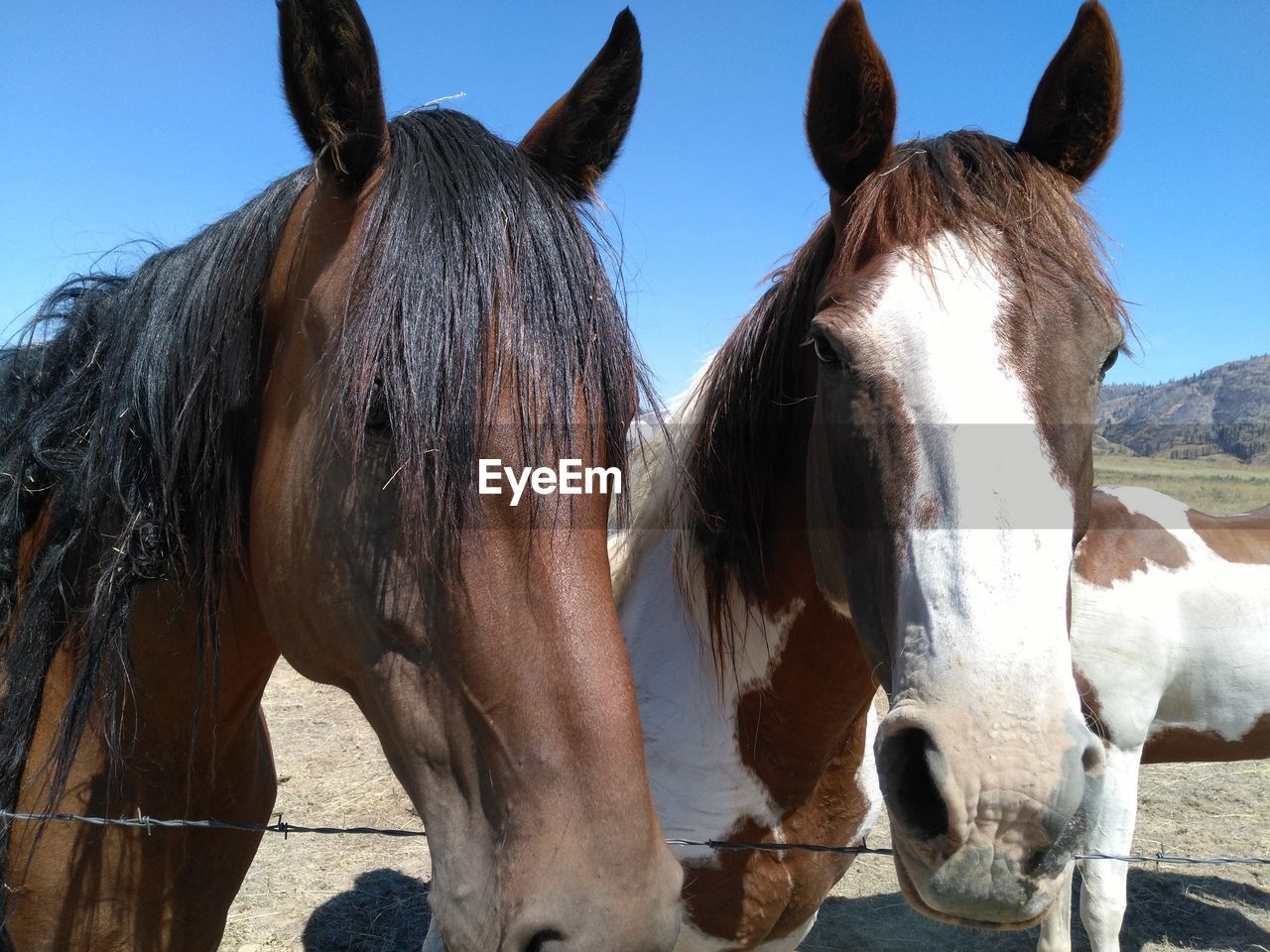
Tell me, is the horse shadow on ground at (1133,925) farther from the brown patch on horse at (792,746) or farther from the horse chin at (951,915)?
the horse chin at (951,915)

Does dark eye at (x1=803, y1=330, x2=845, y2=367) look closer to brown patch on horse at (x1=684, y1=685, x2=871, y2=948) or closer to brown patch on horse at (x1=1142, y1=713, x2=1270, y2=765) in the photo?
brown patch on horse at (x1=684, y1=685, x2=871, y2=948)

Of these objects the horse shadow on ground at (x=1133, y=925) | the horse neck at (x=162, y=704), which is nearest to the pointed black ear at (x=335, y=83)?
the horse neck at (x=162, y=704)

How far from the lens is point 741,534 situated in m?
1.92

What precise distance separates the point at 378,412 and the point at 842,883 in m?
Result: 4.43

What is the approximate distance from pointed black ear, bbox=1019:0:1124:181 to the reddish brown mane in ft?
0.23

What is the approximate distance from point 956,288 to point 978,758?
0.83m

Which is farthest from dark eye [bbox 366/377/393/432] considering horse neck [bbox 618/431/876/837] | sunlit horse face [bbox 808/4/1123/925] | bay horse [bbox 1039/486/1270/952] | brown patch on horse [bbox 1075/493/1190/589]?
brown patch on horse [bbox 1075/493/1190/589]

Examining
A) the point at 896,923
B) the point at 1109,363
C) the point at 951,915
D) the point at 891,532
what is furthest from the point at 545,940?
the point at 896,923

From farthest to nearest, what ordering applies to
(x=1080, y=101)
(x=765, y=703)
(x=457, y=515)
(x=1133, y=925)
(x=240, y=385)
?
1. (x=1133, y=925)
2. (x=765, y=703)
3. (x=1080, y=101)
4. (x=240, y=385)
5. (x=457, y=515)

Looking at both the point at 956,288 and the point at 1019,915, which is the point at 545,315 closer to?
the point at 956,288

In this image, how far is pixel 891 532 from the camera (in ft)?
4.31

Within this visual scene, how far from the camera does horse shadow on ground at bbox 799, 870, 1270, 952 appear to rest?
3822mm

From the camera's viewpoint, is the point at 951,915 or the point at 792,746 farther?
the point at 792,746

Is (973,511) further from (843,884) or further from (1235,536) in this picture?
(843,884)
